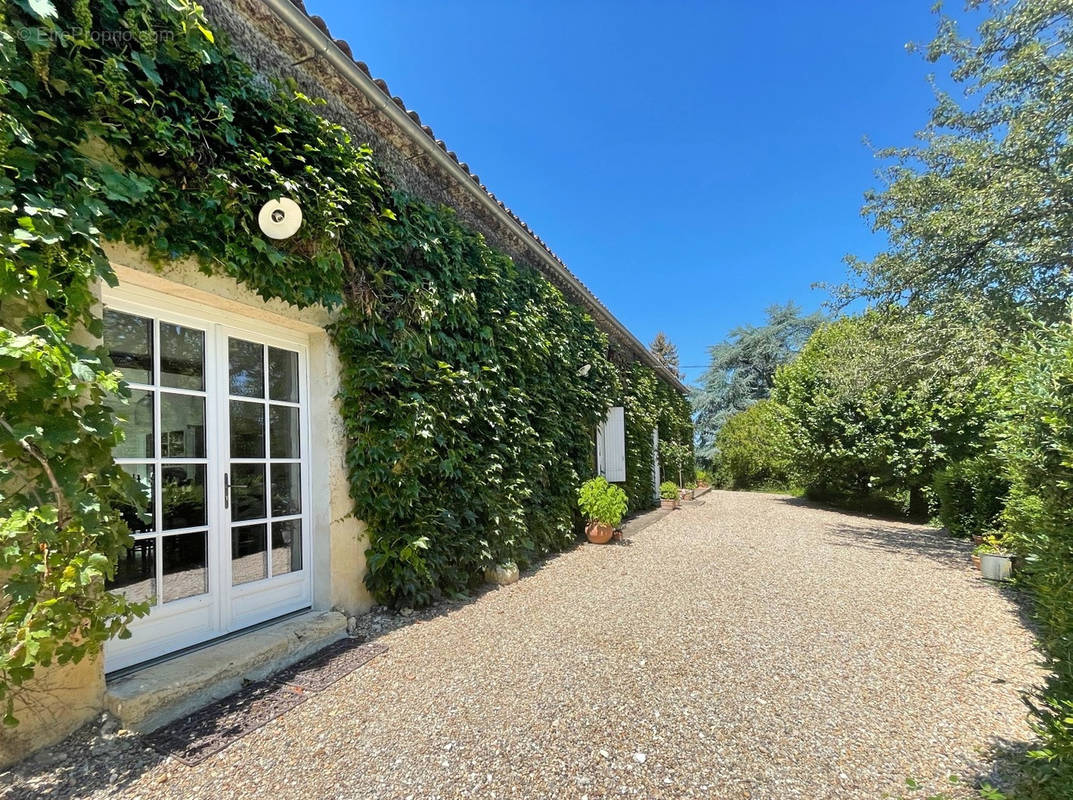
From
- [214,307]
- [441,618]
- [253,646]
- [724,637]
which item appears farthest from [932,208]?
[253,646]

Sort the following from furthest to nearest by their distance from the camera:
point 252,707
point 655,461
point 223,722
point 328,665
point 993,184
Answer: point 655,461
point 993,184
point 328,665
point 252,707
point 223,722

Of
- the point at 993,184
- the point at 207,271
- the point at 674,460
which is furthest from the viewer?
the point at 674,460

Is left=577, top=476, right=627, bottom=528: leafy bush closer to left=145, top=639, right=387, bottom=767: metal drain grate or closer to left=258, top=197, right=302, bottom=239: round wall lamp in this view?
left=145, top=639, right=387, bottom=767: metal drain grate

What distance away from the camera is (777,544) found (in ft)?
24.2

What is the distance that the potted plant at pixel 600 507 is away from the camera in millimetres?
7043

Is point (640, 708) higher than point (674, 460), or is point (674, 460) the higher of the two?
point (674, 460)

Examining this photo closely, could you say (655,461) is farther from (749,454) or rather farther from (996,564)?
(749,454)

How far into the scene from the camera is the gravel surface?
2.01 m

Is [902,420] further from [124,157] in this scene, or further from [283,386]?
[124,157]

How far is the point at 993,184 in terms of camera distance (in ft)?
19.1

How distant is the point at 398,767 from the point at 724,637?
8.18 feet

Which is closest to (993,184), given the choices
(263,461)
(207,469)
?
(263,461)

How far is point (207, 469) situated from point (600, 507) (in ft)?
16.8

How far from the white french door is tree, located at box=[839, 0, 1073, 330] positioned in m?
7.28
